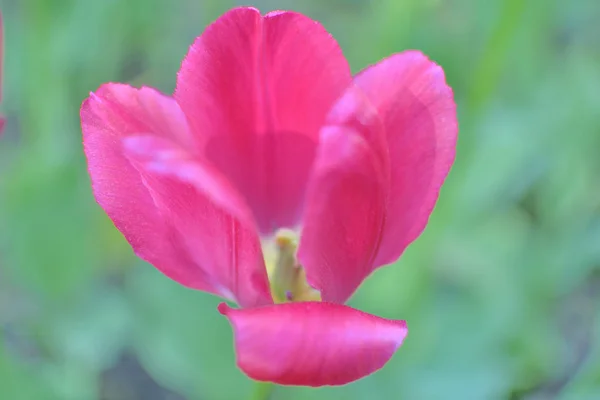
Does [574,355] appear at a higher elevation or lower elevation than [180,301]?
higher

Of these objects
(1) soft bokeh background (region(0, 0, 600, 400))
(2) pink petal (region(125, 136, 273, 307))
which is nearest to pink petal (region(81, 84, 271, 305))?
(2) pink petal (region(125, 136, 273, 307))

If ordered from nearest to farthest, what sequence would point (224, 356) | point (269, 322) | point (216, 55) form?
point (269, 322) → point (216, 55) → point (224, 356)

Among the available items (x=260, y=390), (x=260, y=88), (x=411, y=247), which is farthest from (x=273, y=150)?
(x=411, y=247)

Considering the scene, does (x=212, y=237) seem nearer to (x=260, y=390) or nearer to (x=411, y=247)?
(x=260, y=390)

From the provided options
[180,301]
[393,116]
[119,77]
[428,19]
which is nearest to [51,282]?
[180,301]

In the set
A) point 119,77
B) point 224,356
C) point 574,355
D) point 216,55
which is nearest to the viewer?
point 216,55

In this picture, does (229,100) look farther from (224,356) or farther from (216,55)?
(224,356)

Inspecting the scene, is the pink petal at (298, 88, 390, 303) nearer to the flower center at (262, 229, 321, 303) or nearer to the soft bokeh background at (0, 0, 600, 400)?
the flower center at (262, 229, 321, 303)
